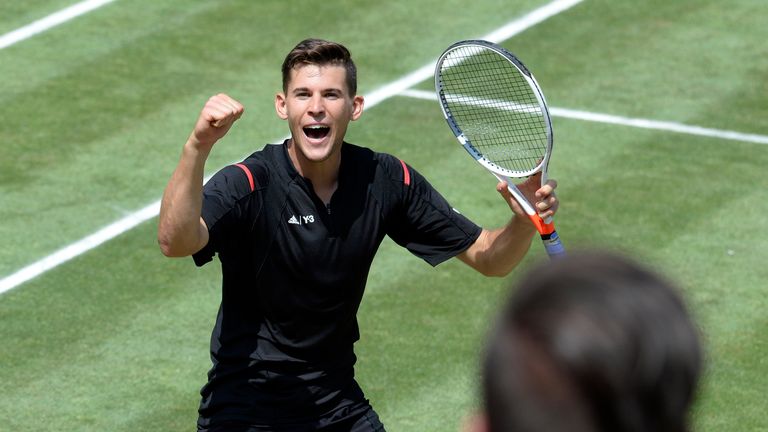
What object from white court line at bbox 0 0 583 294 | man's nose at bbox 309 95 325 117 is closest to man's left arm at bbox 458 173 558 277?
man's nose at bbox 309 95 325 117

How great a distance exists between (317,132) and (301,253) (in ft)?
1.83

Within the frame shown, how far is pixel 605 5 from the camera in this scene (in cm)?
1523

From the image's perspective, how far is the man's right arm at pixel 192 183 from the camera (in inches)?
217

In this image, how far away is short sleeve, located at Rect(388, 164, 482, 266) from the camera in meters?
6.48

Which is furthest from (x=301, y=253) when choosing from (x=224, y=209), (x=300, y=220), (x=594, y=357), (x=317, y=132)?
(x=594, y=357)

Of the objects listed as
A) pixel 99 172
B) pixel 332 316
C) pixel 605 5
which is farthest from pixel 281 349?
pixel 605 5

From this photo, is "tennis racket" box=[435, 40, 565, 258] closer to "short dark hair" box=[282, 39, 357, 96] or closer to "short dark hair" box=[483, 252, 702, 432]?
"short dark hair" box=[282, 39, 357, 96]

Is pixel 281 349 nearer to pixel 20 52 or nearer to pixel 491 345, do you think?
pixel 491 345

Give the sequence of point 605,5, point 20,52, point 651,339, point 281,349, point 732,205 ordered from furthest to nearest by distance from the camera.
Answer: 1. point 605,5
2. point 20,52
3. point 732,205
4. point 281,349
5. point 651,339

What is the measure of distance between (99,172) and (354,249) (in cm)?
575

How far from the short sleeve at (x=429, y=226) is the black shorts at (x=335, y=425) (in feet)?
2.53

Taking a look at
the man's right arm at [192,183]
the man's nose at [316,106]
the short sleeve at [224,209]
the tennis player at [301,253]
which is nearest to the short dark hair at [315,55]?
the tennis player at [301,253]

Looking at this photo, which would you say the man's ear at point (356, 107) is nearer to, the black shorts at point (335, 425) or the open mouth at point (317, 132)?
the open mouth at point (317, 132)

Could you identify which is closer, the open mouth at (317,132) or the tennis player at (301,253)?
the tennis player at (301,253)
